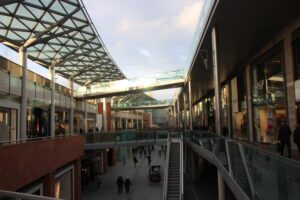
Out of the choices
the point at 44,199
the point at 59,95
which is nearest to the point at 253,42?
the point at 44,199

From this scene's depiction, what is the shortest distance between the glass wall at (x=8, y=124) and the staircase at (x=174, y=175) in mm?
10042

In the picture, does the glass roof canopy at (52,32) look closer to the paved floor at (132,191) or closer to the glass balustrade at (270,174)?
the paved floor at (132,191)

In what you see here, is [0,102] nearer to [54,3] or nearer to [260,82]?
[54,3]

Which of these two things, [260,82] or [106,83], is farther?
[106,83]

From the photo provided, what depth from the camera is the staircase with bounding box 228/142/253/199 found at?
27.3 ft

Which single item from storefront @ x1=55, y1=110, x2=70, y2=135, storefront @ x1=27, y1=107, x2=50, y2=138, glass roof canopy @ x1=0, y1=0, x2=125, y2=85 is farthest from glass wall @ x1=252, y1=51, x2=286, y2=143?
storefront @ x1=55, y1=110, x2=70, y2=135

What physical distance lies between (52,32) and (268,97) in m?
14.2

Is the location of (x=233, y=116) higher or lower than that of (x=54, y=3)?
lower

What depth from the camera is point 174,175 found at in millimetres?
23969

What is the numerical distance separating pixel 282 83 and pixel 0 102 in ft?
49.1

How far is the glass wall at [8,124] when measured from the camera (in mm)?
20031

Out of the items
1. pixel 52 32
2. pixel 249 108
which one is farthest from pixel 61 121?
pixel 249 108

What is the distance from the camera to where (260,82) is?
21062mm

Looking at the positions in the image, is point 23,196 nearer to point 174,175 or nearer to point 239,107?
point 174,175
